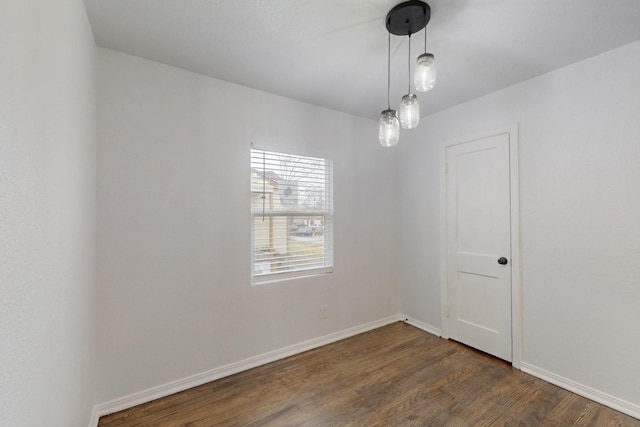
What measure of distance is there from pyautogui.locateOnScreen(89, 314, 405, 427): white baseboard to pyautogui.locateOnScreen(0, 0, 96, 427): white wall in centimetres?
35

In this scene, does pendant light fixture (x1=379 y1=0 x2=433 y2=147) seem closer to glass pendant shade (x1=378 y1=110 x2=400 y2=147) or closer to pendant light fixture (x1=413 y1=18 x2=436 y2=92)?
glass pendant shade (x1=378 y1=110 x2=400 y2=147)

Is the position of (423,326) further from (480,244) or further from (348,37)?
(348,37)

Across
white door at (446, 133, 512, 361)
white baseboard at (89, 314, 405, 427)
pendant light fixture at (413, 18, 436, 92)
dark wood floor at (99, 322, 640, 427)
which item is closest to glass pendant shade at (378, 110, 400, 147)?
pendant light fixture at (413, 18, 436, 92)

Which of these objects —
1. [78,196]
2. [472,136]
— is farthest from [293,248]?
[472,136]

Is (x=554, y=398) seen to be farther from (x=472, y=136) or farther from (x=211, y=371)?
(x=211, y=371)

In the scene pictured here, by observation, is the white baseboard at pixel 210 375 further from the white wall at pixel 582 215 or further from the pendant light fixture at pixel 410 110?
the pendant light fixture at pixel 410 110

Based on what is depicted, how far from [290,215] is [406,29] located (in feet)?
5.85

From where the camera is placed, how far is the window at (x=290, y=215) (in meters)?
2.67

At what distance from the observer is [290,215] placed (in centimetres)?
286

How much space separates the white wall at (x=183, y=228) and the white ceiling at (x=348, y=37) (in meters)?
0.25

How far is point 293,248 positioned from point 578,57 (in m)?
2.75

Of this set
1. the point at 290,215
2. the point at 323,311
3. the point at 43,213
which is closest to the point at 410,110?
the point at 290,215

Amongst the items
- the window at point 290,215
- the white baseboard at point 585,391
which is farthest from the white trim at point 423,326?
the window at point 290,215

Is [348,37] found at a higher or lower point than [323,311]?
higher
